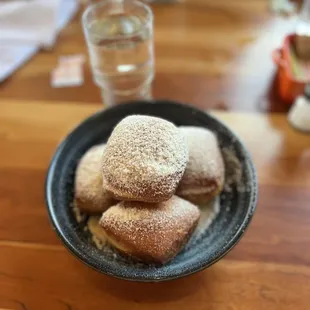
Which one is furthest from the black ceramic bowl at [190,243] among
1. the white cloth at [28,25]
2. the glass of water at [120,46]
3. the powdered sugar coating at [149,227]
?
the white cloth at [28,25]

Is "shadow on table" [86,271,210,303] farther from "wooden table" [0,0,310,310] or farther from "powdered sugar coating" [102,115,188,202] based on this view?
"powdered sugar coating" [102,115,188,202]

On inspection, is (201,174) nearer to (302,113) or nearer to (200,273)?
(200,273)

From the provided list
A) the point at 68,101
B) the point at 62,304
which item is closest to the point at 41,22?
the point at 68,101

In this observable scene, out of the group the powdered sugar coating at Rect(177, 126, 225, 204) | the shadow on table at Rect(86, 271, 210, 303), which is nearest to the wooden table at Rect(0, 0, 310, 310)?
the shadow on table at Rect(86, 271, 210, 303)

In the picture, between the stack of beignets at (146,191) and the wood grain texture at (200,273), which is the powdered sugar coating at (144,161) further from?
the wood grain texture at (200,273)

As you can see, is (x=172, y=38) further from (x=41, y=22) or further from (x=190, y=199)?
(x=190, y=199)

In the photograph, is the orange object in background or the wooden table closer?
the wooden table
